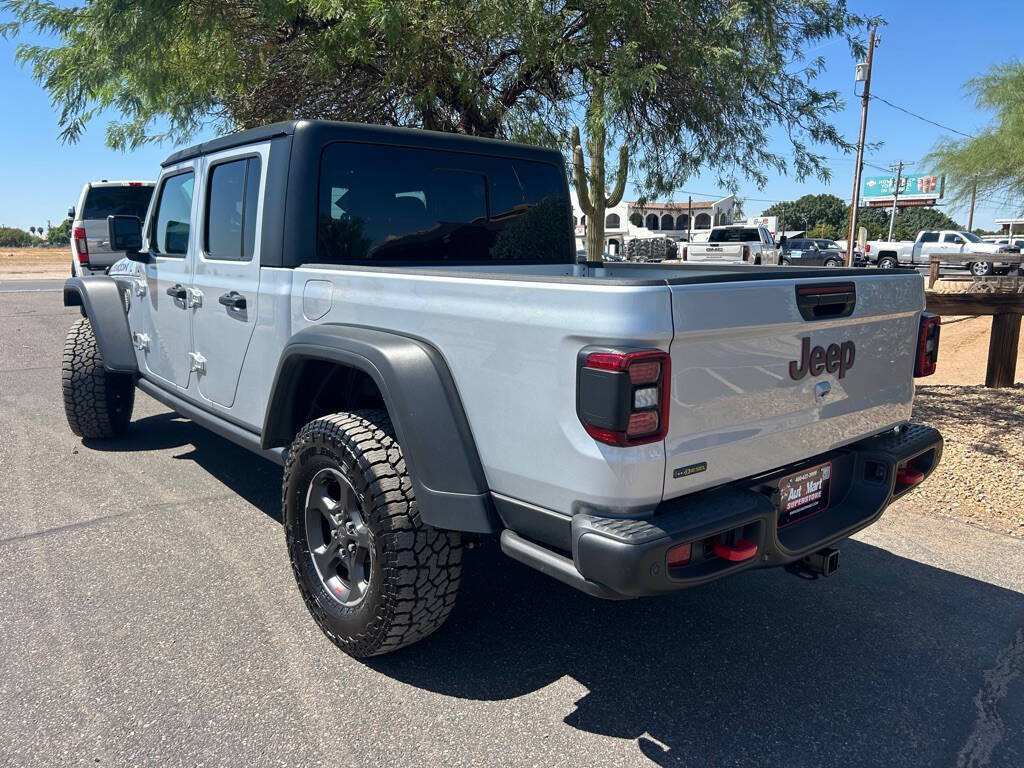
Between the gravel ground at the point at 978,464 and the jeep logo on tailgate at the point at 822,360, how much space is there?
90.2 inches

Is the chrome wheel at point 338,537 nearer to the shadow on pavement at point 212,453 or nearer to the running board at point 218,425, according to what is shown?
the running board at point 218,425

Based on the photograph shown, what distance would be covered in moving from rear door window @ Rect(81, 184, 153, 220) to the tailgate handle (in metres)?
11.9

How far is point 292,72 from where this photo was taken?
7.13 meters

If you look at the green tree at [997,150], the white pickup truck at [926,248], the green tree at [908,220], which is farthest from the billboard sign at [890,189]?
the green tree at [997,150]

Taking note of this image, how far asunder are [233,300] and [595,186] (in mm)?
5283

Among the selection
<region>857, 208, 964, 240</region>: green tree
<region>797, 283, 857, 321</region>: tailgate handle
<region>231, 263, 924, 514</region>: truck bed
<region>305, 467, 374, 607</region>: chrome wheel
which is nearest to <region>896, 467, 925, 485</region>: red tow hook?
<region>231, 263, 924, 514</region>: truck bed

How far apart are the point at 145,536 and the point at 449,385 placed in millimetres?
2404

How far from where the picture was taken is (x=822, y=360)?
2.70 metres

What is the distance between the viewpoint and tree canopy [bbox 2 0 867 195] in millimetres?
5672

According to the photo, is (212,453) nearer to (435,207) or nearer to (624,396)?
(435,207)

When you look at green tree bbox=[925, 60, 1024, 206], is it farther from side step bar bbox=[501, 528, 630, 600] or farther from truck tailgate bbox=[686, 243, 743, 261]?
side step bar bbox=[501, 528, 630, 600]

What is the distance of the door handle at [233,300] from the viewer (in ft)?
11.9

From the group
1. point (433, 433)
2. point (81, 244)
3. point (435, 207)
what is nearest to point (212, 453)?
point (435, 207)

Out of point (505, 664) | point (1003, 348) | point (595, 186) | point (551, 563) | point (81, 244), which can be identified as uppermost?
point (595, 186)
